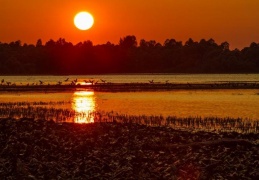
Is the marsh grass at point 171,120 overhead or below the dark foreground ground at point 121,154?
below

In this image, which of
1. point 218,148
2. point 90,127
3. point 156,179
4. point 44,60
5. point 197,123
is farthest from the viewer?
point 44,60

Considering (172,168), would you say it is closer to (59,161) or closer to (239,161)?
(239,161)

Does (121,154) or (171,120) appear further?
(171,120)

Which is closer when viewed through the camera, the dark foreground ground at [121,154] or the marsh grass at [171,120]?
the dark foreground ground at [121,154]

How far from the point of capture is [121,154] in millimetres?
21000

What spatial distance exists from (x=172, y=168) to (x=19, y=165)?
17.4ft

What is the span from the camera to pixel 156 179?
Result: 17.4 metres

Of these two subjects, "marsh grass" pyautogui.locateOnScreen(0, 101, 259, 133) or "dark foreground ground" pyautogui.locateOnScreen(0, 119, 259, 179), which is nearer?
"dark foreground ground" pyautogui.locateOnScreen(0, 119, 259, 179)

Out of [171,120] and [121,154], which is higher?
[121,154]

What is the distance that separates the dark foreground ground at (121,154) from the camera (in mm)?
18109

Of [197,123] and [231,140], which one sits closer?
[231,140]

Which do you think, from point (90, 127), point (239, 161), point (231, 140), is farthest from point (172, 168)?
point (90, 127)

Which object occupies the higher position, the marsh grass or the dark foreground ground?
the dark foreground ground

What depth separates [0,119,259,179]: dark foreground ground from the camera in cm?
1811
